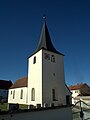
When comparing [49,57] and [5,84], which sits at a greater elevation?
[49,57]

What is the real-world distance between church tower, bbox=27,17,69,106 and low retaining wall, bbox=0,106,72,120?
10.7 metres

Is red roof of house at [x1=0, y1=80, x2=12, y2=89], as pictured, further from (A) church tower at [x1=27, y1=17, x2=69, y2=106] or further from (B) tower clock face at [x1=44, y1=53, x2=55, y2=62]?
(B) tower clock face at [x1=44, y1=53, x2=55, y2=62]

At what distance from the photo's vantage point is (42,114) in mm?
9148

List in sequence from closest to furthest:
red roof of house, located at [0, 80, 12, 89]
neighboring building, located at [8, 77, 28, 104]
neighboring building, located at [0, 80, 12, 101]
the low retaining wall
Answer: the low retaining wall < neighboring building, located at [8, 77, 28, 104] < neighboring building, located at [0, 80, 12, 101] < red roof of house, located at [0, 80, 12, 89]

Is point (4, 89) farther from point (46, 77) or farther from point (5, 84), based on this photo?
point (46, 77)

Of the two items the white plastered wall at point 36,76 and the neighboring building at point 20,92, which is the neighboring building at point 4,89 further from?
the white plastered wall at point 36,76

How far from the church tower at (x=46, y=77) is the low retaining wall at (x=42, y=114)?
419 inches

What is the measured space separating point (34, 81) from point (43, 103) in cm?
464

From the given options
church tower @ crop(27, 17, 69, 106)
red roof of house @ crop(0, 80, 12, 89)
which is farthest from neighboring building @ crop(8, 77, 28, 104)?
red roof of house @ crop(0, 80, 12, 89)

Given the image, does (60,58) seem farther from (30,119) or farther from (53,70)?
(30,119)

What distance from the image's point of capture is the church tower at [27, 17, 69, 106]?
2184 cm

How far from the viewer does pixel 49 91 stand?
72.9ft

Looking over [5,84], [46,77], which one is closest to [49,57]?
[46,77]

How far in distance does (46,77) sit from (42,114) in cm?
1324
